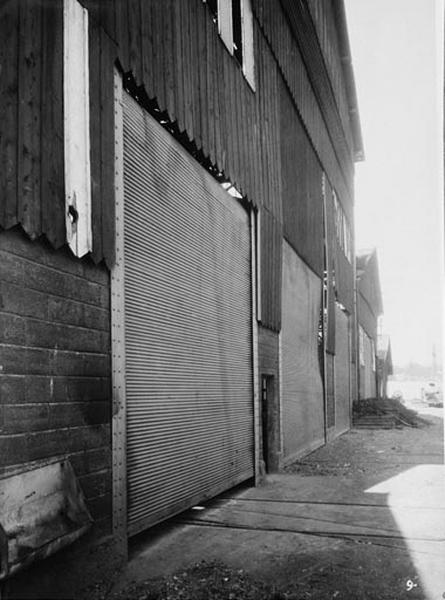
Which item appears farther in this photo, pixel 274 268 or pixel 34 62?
pixel 274 268

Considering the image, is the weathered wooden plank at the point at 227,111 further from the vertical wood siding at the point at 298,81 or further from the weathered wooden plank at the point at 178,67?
the vertical wood siding at the point at 298,81

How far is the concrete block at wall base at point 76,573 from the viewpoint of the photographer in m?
3.49

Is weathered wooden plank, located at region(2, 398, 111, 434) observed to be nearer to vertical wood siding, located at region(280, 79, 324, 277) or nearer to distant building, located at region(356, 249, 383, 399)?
vertical wood siding, located at region(280, 79, 324, 277)

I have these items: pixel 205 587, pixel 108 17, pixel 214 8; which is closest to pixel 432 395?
pixel 214 8

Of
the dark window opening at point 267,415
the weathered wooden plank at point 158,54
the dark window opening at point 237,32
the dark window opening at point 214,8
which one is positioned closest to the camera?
the weathered wooden plank at point 158,54

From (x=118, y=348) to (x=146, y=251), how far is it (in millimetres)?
1293

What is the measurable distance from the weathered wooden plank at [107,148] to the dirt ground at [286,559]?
2670mm

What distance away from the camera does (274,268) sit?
10648 mm

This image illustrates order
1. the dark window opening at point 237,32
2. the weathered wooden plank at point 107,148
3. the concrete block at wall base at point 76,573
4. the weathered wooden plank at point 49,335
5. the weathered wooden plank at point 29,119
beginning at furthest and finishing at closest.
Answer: the dark window opening at point 237,32
the weathered wooden plank at point 107,148
the weathered wooden plank at point 29,119
the weathered wooden plank at point 49,335
the concrete block at wall base at point 76,573

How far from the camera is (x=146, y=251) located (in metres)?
5.91

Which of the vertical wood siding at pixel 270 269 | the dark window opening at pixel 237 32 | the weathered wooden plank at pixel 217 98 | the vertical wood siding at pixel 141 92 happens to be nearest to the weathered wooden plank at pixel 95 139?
the vertical wood siding at pixel 141 92

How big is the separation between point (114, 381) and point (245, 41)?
678 cm

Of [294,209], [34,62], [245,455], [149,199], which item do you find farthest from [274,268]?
[34,62]

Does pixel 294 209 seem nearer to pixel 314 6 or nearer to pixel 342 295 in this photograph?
pixel 314 6
